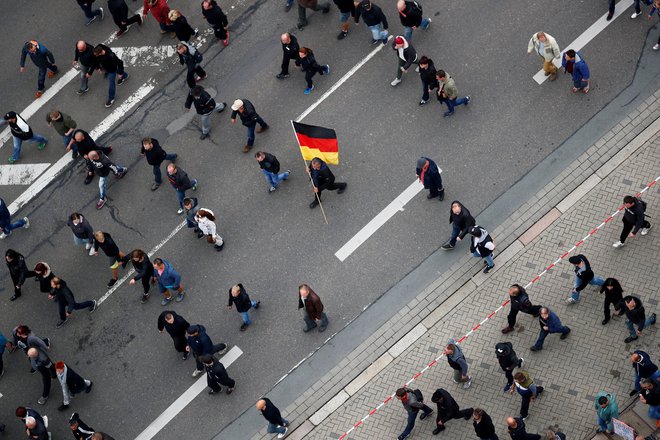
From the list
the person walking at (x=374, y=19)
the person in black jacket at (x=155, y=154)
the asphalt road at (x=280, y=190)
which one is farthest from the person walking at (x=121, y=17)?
the person walking at (x=374, y=19)

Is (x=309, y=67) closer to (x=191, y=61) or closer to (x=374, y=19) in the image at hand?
(x=374, y=19)

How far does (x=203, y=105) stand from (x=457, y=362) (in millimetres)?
8154

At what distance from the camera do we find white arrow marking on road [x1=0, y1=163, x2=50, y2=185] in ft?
84.3

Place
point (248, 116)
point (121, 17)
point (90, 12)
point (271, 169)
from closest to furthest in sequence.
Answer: point (271, 169)
point (248, 116)
point (121, 17)
point (90, 12)

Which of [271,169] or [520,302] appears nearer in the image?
[520,302]

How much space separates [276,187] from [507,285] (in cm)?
541

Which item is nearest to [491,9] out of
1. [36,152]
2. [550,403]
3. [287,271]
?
[287,271]

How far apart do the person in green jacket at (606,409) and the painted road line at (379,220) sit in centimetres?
585

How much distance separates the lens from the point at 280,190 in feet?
80.1

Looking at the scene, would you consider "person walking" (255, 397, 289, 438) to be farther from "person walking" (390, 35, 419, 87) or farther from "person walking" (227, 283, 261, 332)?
"person walking" (390, 35, 419, 87)

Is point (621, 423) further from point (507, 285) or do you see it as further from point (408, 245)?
point (408, 245)

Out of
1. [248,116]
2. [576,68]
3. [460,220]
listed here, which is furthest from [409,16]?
[460,220]

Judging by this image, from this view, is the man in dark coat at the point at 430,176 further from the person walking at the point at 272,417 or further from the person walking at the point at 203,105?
the person walking at the point at 272,417

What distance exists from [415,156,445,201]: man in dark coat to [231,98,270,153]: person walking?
3.75 meters
